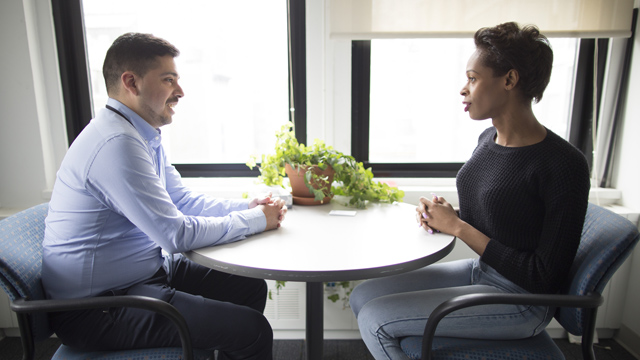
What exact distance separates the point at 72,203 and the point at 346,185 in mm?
1070

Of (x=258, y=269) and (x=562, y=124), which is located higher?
(x=562, y=124)

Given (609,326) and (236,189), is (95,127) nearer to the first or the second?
(236,189)

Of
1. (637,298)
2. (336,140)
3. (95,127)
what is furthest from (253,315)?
(637,298)

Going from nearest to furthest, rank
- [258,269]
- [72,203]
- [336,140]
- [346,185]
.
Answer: [258,269] < [72,203] < [346,185] < [336,140]

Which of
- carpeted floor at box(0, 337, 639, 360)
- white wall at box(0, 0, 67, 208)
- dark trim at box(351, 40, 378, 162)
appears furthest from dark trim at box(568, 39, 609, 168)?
white wall at box(0, 0, 67, 208)

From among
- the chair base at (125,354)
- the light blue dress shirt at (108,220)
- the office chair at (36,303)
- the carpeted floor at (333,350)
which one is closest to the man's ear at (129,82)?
the light blue dress shirt at (108,220)

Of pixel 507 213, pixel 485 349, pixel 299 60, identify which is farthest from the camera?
pixel 299 60

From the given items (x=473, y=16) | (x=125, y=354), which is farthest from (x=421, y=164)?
(x=125, y=354)

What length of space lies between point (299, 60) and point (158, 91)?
3.71 feet

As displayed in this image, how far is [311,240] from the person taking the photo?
4.27 feet

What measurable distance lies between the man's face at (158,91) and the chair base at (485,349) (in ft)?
3.66

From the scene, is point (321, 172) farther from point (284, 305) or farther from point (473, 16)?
point (473, 16)

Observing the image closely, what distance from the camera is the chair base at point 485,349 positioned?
111 cm

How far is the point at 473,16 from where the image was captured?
6.81 ft
